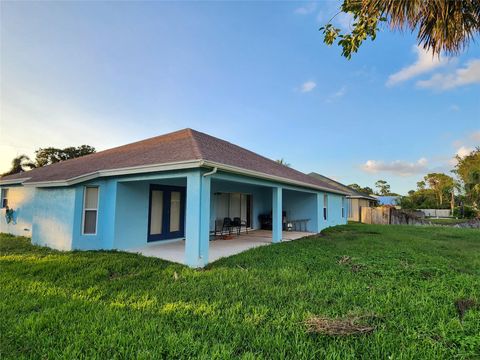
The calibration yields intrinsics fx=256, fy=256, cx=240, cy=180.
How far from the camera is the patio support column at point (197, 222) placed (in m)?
6.82

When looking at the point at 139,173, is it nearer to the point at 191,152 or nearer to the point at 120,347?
the point at 191,152

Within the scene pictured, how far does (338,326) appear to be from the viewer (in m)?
3.42

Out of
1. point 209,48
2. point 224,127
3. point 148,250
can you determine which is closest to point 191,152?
point 148,250

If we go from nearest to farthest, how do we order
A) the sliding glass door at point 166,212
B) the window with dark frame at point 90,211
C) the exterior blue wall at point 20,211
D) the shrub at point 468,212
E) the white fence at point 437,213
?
the window with dark frame at point 90,211 < the sliding glass door at point 166,212 < the exterior blue wall at point 20,211 < the shrub at point 468,212 < the white fence at point 437,213

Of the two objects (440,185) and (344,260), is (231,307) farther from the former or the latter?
(440,185)

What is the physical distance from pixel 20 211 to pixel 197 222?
1143 cm

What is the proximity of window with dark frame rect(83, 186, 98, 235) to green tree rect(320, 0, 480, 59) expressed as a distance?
8.62m

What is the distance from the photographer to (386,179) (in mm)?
78000

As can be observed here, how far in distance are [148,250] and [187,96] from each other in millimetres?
8693

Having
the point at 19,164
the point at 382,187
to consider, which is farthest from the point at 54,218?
the point at 382,187

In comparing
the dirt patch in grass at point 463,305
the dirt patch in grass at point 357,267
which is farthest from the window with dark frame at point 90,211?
the dirt patch in grass at point 463,305

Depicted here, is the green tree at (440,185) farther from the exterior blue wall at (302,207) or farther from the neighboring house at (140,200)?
the neighboring house at (140,200)

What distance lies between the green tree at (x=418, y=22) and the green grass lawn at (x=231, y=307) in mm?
4412

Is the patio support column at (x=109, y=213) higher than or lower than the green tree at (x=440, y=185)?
lower
